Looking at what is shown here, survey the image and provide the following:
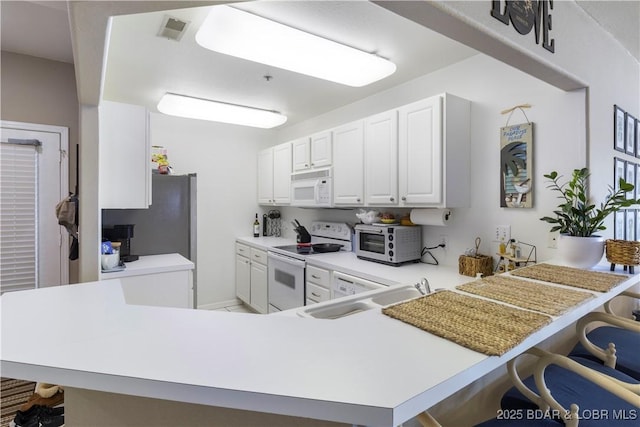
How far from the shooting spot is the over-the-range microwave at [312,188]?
3344 millimetres

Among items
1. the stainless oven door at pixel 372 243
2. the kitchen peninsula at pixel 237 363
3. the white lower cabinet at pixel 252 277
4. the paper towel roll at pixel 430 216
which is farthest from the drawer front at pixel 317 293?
the kitchen peninsula at pixel 237 363

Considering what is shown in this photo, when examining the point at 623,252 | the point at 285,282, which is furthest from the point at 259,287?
the point at 623,252

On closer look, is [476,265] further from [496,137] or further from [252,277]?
[252,277]

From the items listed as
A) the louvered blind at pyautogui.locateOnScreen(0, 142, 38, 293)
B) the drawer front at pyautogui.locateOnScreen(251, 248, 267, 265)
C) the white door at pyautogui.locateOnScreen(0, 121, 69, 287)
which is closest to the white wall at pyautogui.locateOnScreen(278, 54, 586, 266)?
the drawer front at pyautogui.locateOnScreen(251, 248, 267, 265)

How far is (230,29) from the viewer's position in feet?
5.69

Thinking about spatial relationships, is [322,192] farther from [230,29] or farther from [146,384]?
[146,384]

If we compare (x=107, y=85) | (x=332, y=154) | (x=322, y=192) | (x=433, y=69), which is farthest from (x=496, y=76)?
(x=107, y=85)

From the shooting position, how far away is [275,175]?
4.21 metres

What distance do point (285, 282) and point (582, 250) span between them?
2464 mm

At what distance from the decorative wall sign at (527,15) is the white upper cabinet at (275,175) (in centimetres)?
280

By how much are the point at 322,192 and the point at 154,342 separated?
8.70 ft

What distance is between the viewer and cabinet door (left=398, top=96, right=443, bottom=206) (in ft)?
7.45

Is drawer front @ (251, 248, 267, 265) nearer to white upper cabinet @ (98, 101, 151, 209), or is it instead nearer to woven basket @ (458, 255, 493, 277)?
white upper cabinet @ (98, 101, 151, 209)

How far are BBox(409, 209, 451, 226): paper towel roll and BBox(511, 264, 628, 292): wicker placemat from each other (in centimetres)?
74
